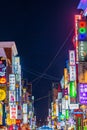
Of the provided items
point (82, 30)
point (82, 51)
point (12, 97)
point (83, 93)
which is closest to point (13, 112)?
point (12, 97)

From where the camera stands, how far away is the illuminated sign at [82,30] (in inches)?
1271

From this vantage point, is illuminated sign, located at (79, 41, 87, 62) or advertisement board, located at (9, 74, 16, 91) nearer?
illuminated sign, located at (79, 41, 87, 62)

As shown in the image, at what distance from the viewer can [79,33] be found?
107 feet

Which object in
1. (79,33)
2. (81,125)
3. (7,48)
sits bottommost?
(81,125)

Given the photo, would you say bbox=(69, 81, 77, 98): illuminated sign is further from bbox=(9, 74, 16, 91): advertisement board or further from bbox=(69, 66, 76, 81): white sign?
bbox=(9, 74, 16, 91): advertisement board

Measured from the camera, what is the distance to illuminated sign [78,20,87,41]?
3228 centimetres

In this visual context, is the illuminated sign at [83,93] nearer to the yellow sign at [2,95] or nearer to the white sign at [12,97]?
the yellow sign at [2,95]

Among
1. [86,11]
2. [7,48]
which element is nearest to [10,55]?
[7,48]

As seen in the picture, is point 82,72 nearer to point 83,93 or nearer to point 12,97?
point 83,93

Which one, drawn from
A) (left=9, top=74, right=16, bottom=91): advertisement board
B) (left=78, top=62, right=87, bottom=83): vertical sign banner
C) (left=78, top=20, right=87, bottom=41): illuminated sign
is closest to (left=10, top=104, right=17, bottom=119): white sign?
(left=9, top=74, right=16, bottom=91): advertisement board

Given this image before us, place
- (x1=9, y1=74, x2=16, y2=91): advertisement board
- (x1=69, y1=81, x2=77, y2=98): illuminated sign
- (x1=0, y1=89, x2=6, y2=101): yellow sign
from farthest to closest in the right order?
(x1=9, y1=74, x2=16, y2=91): advertisement board, (x1=0, y1=89, x2=6, y2=101): yellow sign, (x1=69, y1=81, x2=77, y2=98): illuminated sign

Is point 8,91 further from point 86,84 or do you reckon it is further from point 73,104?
point 86,84

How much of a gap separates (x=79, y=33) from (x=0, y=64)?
788 inches

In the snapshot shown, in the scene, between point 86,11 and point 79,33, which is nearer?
point 79,33
